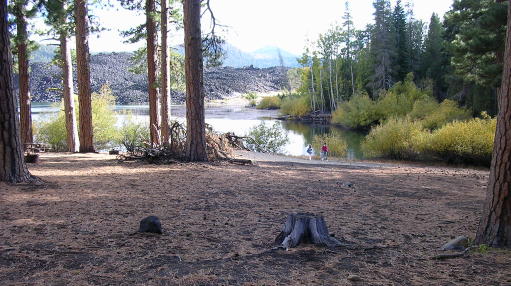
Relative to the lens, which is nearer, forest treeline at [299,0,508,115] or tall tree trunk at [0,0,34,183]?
tall tree trunk at [0,0,34,183]

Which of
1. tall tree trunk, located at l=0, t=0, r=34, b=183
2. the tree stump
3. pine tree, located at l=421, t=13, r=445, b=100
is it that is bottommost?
the tree stump

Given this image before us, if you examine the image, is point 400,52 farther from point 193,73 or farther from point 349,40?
point 193,73

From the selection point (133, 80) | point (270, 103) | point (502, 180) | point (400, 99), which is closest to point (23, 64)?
point (502, 180)

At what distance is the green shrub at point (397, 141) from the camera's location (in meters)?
26.6

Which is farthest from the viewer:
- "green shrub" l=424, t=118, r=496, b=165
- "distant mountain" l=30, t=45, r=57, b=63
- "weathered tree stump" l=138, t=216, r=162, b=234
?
"green shrub" l=424, t=118, r=496, b=165

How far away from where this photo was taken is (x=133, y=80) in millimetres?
122062

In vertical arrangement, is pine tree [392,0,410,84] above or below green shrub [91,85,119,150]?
above

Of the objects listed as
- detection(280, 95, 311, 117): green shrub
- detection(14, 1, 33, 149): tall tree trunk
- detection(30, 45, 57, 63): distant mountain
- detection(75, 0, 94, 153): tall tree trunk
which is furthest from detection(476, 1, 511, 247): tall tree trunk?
detection(280, 95, 311, 117): green shrub

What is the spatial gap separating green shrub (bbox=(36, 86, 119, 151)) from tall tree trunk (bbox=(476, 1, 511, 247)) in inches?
1176

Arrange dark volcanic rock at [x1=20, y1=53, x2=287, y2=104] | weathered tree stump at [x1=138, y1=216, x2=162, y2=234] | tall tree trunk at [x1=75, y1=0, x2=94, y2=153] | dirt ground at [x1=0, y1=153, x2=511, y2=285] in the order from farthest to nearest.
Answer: dark volcanic rock at [x1=20, y1=53, x2=287, y2=104], tall tree trunk at [x1=75, y1=0, x2=94, y2=153], weathered tree stump at [x1=138, y1=216, x2=162, y2=234], dirt ground at [x1=0, y1=153, x2=511, y2=285]

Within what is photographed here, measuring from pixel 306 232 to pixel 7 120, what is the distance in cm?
524

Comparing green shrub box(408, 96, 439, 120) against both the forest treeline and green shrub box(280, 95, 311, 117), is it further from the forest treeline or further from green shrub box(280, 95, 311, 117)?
green shrub box(280, 95, 311, 117)

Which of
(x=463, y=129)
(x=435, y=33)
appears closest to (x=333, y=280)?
(x=463, y=129)

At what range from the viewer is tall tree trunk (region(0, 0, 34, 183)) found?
7062mm
